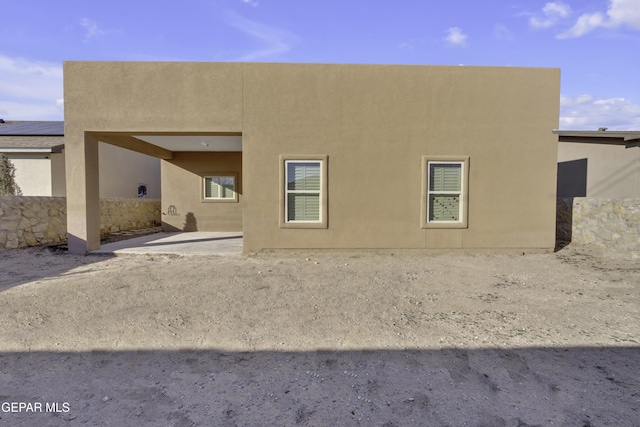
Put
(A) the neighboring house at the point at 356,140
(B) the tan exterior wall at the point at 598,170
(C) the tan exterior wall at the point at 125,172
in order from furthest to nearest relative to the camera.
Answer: (C) the tan exterior wall at the point at 125,172 → (B) the tan exterior wall at the point at 598,170 → (A) the neighboring house at the point at 356,140

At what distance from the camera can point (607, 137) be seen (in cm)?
1123

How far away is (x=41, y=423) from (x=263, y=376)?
1.64 m

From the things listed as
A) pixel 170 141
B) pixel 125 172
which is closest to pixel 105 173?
pixel 125 172

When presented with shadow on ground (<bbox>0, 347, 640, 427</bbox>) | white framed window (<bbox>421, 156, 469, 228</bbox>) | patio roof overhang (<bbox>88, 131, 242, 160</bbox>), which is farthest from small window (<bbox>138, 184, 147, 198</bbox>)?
shadow on ground (<bbox>0, 347, 640, 427</bbox>)

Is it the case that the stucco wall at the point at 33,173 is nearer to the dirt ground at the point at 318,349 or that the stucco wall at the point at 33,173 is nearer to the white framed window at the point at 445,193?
the dirt ground at the point at 318,349

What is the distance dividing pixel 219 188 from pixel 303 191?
21.8ft

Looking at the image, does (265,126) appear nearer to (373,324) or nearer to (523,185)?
(373,324)

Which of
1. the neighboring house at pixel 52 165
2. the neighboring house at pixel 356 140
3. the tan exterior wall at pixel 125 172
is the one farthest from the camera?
the tan exterior wall at pixel 125 172

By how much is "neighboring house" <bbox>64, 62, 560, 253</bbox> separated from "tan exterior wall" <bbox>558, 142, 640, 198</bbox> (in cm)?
466

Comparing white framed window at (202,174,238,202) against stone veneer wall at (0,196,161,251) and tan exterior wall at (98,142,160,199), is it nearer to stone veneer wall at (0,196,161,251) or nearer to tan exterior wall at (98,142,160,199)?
stone veneer wall at (0,196,161,251)

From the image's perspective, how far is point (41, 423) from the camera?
2.68 meters

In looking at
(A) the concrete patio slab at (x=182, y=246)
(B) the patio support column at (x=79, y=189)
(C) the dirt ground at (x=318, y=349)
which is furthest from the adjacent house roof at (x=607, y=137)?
(B) the patio support column at (x=79, y=189)

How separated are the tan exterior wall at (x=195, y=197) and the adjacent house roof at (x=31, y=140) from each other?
3.77 metres

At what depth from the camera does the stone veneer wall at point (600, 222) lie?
8555 mm
